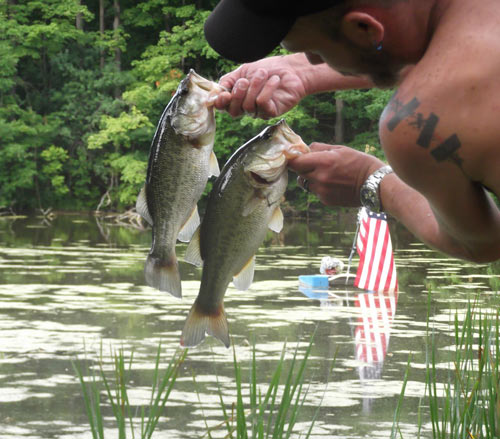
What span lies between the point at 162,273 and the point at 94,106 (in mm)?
39435

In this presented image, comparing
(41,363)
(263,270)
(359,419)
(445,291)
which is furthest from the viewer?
(263,270)

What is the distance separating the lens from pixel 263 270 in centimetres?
2134

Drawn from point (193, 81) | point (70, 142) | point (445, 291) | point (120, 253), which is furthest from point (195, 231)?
point (70, 142)

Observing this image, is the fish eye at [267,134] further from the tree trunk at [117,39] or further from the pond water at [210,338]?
the tree trunk at [117,39]

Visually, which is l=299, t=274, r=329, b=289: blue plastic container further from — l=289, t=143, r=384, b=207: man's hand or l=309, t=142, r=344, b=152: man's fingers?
l=289, t=143, r=384, b=207: man's hand

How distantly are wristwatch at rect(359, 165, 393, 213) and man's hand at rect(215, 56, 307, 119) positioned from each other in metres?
0.38

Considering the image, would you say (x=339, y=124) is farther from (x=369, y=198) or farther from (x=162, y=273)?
(x=369, y=198)

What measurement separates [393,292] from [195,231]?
15800mm

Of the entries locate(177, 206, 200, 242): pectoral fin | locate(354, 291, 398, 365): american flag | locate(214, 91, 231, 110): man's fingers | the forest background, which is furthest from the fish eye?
the forest background

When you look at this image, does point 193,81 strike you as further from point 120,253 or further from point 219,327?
point 120,253

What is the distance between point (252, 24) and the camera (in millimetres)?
2281

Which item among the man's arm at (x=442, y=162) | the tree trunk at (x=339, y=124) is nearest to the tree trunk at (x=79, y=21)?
the tree trunk at (x=339, y=124)

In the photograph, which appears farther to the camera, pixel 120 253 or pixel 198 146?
pixel 120 253

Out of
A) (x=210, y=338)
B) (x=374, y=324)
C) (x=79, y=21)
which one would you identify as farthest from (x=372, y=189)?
(x=79, y=21)
